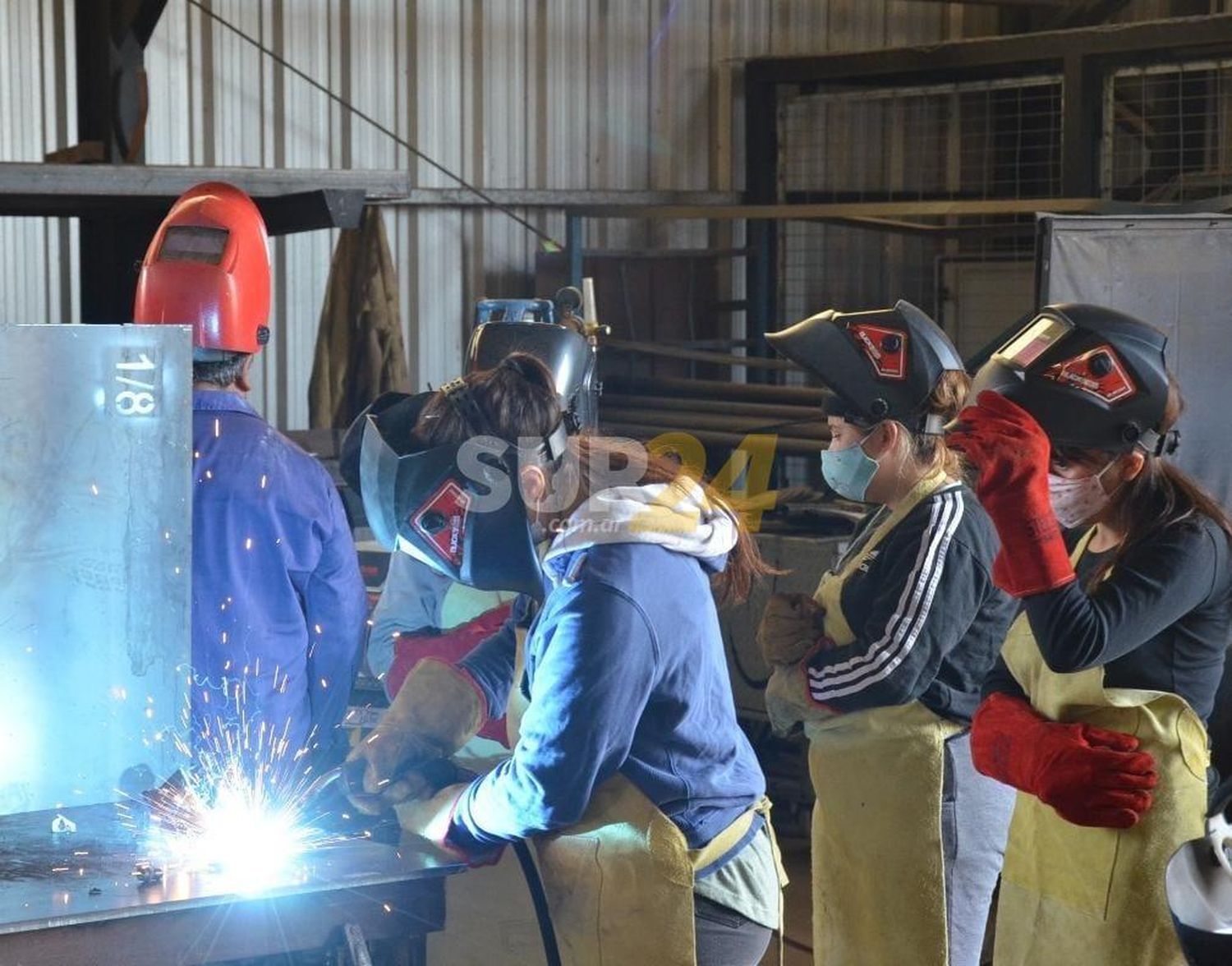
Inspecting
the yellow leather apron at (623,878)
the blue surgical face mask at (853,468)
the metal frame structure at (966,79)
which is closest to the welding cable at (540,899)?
the yellow leather apron at (623,878)

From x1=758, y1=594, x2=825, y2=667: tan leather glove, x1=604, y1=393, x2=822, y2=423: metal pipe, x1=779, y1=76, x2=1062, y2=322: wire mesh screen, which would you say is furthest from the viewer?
x1=779, y1=76, x2=1062, y2=322: wire mesh screen

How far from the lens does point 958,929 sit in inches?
110

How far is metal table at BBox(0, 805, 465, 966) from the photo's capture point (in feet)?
6.40

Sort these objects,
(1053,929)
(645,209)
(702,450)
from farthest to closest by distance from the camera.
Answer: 1. (645,209)
2. (702,450)
3. (1053,929)

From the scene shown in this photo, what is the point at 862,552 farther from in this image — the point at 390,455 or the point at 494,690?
the point at 390,455

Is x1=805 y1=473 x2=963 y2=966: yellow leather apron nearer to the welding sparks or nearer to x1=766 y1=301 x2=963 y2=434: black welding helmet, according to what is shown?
x1=766 y1=301 x2=963 y2=434: black welding helmet

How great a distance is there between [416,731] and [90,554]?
510 millimetres

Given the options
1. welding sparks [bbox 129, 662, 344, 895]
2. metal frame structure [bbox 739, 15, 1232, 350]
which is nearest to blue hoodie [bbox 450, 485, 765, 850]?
welding sparks [bbox 129, 662, 344, 895]

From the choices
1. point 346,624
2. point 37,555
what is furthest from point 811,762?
point 37,555

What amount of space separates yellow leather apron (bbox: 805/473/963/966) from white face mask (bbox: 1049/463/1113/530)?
504 mm

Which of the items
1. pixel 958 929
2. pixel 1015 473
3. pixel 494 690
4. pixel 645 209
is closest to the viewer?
pixel 1015 473

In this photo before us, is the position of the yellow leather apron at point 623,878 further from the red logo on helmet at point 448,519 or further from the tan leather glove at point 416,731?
the red logo on helmet at point 448,519

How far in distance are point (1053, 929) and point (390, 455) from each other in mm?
1119

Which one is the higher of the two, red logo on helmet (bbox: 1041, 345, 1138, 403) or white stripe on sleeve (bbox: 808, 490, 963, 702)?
red logo on helmet (bbox: 1041, 345, 1138, 403)
